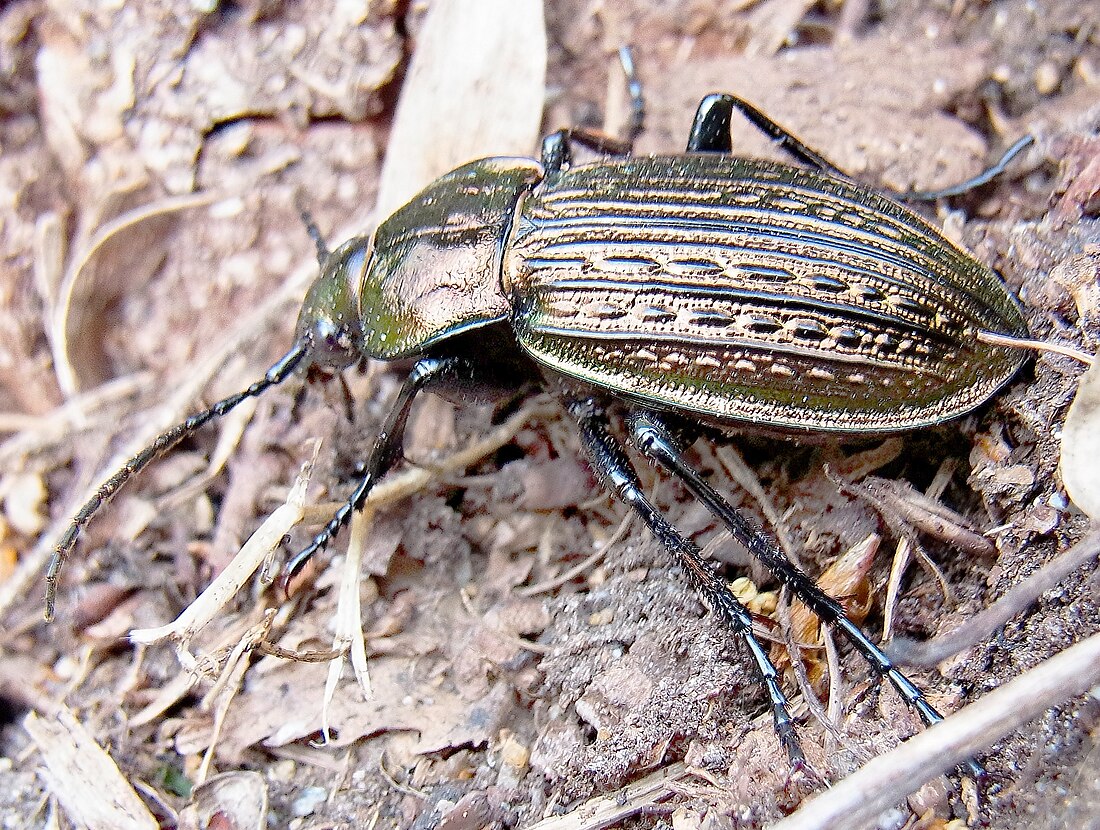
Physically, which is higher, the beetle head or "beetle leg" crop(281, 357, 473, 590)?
the beetle head

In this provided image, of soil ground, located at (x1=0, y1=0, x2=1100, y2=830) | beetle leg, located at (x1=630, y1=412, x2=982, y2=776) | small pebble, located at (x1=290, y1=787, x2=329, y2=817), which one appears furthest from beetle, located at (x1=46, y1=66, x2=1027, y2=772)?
small pebble, located at (x1=290, y1=787, x2=329, y2=817)

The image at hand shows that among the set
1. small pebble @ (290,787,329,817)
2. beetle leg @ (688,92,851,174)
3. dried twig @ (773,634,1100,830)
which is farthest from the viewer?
beetle leg @ (688,92,851,174)

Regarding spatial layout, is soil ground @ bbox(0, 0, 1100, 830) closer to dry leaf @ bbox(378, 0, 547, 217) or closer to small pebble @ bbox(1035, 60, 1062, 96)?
small pebble @ bbox(1035, 60, 1062, 96)

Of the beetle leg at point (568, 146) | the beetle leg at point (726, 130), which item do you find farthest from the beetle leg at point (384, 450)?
the beetle leg at point (726, 130)

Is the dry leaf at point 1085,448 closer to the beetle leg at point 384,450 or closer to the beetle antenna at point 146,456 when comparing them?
the beetle leg at point 384,450

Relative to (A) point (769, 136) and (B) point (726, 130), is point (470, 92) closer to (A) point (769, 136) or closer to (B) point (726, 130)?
(B) point (726, 130)

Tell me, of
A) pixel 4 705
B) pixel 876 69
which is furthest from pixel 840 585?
pixel 4 705

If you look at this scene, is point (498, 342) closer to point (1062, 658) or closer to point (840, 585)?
point (840, 585)

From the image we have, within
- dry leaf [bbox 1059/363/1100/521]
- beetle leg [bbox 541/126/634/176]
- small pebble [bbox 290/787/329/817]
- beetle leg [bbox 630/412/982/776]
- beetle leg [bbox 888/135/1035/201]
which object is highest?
beetle leg [bbox 541/126/634/176]
